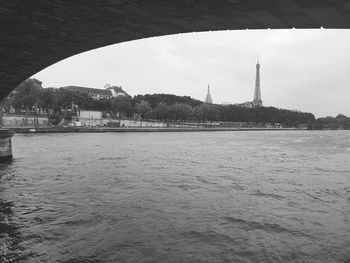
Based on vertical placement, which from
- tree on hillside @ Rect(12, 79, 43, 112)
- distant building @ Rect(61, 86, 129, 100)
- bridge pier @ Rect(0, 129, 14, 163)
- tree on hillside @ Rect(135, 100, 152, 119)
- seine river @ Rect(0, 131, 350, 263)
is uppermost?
distant building @ Rect(61, 86, 129, 100)

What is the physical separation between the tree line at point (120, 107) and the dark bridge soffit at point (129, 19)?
85.3 meters

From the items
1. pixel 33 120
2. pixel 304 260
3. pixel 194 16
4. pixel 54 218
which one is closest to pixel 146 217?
pixel 54 218

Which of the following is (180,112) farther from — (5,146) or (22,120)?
(5,146)

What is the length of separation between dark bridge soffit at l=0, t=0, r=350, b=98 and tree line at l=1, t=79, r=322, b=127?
8535 cm

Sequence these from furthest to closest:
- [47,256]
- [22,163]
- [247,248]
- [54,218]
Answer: [22,163]
[54,218]
[247,248]
[47,256]

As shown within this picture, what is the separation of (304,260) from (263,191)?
8.80 m

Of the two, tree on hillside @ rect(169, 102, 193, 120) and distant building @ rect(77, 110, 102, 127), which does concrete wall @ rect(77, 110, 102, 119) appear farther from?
tree on hillside @ rect(169, 102, 193, 120)

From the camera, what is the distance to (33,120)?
102 meters

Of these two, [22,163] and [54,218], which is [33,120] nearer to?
[22,163]

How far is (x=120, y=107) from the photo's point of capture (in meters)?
132

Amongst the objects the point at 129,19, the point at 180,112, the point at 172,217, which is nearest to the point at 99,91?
the point at 180,112

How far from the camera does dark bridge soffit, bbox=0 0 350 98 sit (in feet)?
29.4

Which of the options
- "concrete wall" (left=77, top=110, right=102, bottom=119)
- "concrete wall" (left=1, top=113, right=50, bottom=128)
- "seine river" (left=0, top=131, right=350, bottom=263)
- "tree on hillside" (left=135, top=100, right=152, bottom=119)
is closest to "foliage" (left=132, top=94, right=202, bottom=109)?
"tree on hillside" (left=135, top=100, right=152, bottom=119)

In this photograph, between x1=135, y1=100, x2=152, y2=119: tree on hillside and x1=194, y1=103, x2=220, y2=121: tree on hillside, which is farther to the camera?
x1=194, y1=103, x2=220, y2=121: tree on hillside
